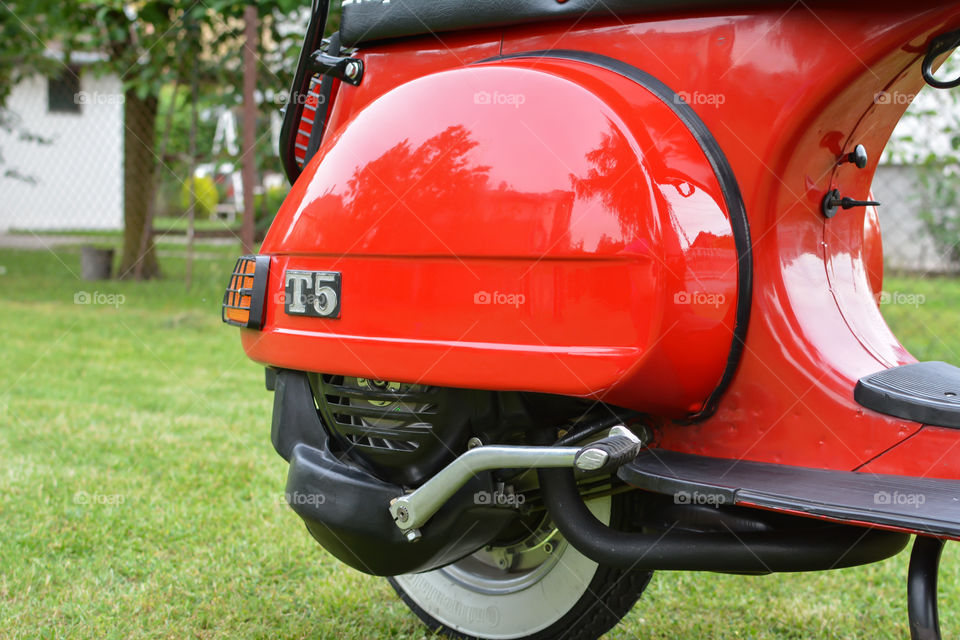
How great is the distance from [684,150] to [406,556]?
83 cm

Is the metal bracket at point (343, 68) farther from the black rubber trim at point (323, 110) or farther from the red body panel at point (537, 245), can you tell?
the red body panel at point (537, 245)

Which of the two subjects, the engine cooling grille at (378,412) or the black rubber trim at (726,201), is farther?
the engine cooling grille at (378,412)

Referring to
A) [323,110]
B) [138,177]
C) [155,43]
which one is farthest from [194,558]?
[138,177]

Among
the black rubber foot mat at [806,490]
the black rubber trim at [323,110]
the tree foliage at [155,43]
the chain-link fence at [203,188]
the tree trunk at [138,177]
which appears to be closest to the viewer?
the black rubber foot mat at [806,490]

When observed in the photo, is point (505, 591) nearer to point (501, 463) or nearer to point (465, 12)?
point (501, 463)

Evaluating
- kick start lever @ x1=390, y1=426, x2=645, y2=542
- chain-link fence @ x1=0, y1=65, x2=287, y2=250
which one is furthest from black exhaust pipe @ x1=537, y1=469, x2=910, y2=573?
chain-link fence @ x1=0, y1=65, x2=287, y2=250

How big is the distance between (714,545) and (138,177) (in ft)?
28.2

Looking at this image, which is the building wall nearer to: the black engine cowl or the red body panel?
the black engine cowl

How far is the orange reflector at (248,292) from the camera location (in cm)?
173

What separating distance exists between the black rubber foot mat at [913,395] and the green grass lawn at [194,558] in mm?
935

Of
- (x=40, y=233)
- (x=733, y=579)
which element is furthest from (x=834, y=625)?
(x=40, y=233)

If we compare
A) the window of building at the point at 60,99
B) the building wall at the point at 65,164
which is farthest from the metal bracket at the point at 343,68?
the window of building at the point at 60,99

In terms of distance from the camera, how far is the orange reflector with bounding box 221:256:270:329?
5.67 feet

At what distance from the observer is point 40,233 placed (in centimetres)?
1309
